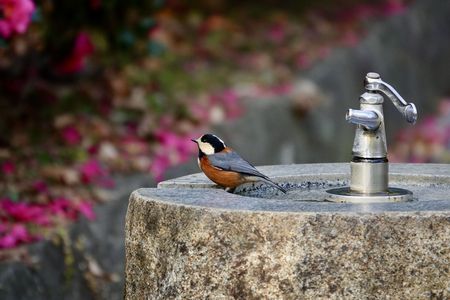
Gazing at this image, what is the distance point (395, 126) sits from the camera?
10.4m

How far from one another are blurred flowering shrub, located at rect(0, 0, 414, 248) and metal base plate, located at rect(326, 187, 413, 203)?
6.29 feet

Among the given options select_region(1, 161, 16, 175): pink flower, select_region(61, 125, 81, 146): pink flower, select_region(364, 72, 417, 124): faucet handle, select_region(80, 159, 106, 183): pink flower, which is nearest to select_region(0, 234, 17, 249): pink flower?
select_region(1, 161, 16, 175): pink flower

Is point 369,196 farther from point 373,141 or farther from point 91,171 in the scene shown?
point 91,171

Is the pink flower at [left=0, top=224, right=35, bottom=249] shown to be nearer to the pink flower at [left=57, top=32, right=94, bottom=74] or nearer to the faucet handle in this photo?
the pink flower at [left=57, top=32, right=94, bottom=74]

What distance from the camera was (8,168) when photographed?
582cm

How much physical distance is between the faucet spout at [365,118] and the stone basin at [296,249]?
32 cm

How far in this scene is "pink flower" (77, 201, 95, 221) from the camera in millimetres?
5543

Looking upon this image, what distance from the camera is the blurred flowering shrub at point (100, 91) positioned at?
5.70 metres

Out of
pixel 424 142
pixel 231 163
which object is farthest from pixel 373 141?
pixel 424 142

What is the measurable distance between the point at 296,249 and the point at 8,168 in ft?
10.2

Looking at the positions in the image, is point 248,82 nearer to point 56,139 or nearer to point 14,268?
point 56,139

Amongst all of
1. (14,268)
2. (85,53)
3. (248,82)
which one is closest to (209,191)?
(14,268)

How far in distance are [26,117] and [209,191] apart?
3.22m

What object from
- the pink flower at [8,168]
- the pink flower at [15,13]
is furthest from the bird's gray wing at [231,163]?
the pink flower at [8,168]
